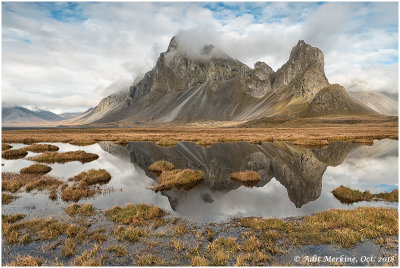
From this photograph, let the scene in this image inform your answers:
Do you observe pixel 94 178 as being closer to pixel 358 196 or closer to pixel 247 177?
pixel 247 177

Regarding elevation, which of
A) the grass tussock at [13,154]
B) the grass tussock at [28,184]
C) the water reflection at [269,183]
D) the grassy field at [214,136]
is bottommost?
the water reflection at [269,183]

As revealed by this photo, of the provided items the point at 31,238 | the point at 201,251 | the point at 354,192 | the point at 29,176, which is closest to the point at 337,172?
the point at 354,192

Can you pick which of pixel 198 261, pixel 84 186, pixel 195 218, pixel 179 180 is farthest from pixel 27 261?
pixel 179 180

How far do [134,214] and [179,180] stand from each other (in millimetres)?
10143

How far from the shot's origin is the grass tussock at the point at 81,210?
17233 millimetres

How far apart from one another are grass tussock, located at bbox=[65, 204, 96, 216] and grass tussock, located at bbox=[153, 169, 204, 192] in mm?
7475

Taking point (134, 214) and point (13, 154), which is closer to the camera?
point (134, 214)

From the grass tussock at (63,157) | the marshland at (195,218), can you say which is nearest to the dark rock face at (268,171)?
the marshland at (195,218)

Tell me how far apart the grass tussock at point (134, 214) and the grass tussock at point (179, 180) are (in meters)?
6.50

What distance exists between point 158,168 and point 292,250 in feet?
79.9

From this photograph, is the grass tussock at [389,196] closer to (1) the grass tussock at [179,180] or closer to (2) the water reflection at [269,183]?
(2) the water reflection at [269,183]

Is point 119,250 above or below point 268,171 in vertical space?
above

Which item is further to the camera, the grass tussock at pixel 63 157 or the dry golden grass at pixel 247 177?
the grass tussock at pixel 63 157

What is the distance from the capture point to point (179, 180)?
26.7m
